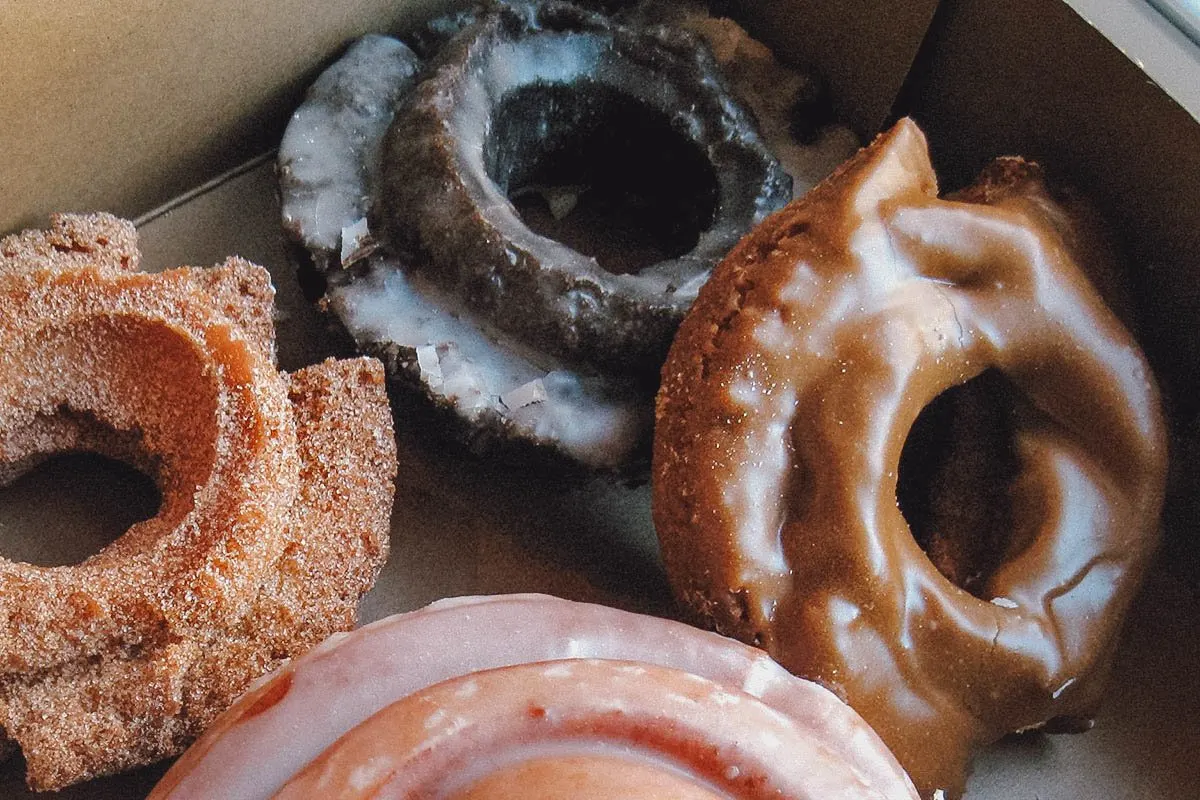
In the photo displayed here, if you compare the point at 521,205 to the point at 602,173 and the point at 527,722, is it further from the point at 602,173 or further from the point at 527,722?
the point at 527,722

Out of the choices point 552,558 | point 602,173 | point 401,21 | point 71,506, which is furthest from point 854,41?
point 71,506

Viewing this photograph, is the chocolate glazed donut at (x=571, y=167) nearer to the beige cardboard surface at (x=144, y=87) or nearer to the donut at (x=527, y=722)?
the beige cardboard surface at (x=144, y=87)

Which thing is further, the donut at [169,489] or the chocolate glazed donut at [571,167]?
the chocolate glazed donut at [571,167]

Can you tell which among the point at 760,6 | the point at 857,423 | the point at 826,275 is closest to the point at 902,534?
the point at 857,423

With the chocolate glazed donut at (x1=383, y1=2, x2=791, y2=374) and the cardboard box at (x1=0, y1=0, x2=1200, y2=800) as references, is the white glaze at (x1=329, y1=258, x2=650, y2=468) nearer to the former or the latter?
the chocolate glazed donut at (x1=383, y1=2, x2=791, y2=374)

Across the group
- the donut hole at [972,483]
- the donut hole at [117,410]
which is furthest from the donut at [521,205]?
the donut hole at [972,483]

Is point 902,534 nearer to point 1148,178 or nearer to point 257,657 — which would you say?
point 1148,178
